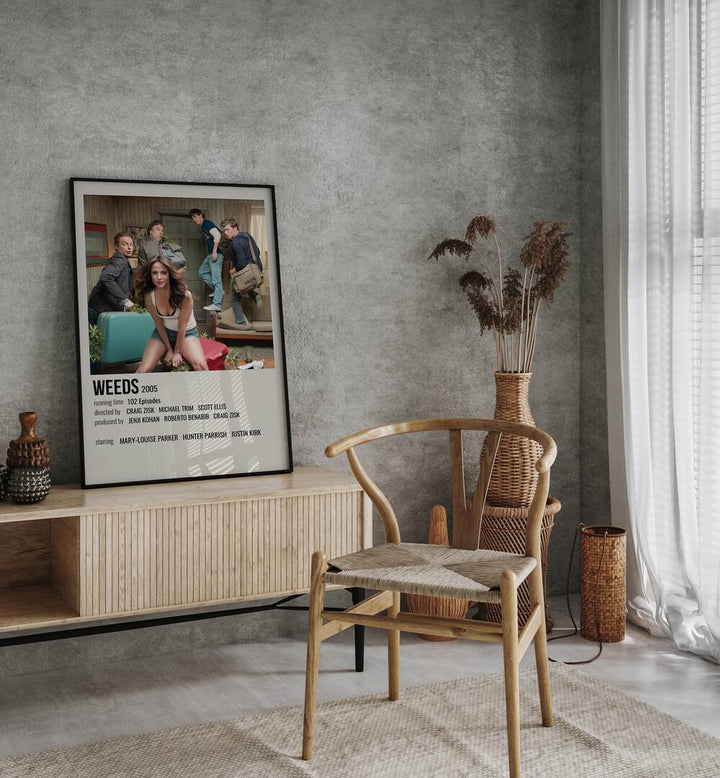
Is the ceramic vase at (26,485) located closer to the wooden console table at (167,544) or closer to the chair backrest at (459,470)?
the wooden console table at (167,544)

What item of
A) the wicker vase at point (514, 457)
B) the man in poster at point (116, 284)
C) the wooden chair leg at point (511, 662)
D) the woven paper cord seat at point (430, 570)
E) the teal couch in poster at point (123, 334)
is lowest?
the wooden chair leg at point (511, 662)

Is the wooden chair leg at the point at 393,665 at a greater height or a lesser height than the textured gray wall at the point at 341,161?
lesser

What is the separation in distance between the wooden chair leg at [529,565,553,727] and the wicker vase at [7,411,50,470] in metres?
1.49

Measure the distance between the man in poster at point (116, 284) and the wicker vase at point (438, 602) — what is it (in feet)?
4.39

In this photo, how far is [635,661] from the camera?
306cm

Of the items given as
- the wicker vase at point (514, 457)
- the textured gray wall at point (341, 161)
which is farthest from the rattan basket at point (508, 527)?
the textured gray wall at point (341, 161)

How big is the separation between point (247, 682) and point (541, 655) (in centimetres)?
99

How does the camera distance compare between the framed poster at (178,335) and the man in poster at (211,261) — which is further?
the man in poster at (211,261)

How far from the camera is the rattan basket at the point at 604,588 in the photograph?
326 cm

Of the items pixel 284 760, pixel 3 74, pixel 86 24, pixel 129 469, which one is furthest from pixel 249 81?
pixel 284 760

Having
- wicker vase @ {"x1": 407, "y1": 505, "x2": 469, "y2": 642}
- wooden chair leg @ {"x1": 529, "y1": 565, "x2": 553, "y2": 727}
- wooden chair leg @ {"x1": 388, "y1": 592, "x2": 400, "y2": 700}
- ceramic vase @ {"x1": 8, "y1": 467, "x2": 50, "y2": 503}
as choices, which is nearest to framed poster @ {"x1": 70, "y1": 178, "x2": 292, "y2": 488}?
ceramic vase @ {"x1": 8, "y1": 467, "x2": 50, "y2": 503}

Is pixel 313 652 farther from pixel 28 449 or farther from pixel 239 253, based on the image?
pixel 239 253

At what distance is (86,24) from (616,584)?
274 cm

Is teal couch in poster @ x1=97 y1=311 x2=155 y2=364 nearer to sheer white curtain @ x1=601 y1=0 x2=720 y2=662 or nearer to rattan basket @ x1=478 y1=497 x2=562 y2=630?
rattan basket @ x1=478 y1=497 x2=562 y2=630
